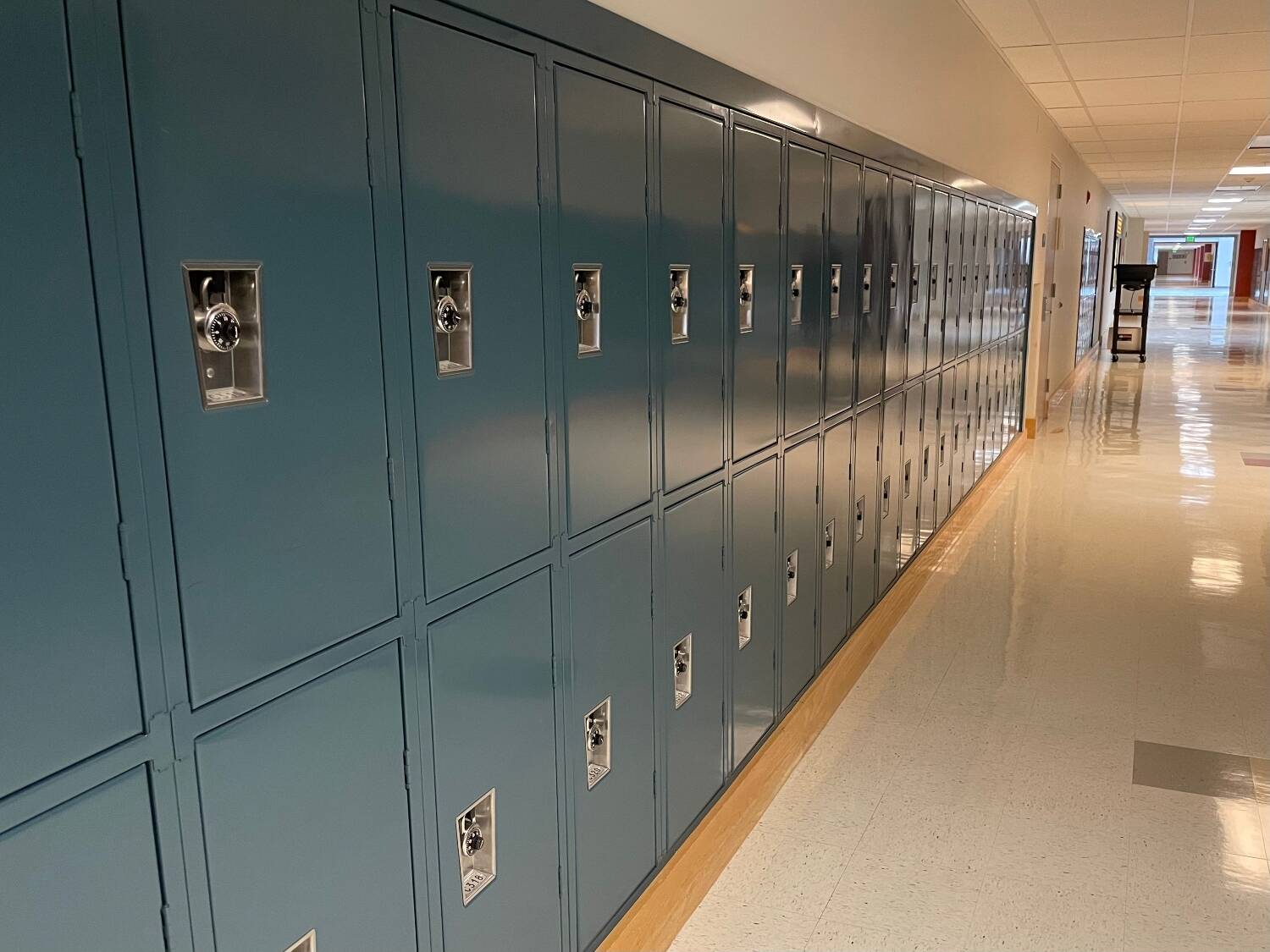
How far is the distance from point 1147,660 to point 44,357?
4.89 metres

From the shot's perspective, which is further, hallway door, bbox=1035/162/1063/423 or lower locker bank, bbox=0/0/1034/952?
hallway door, bbox=1035/162/1063/423

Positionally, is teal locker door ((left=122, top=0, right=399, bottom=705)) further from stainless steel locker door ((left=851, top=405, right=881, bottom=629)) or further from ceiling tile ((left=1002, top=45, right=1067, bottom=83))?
ceiling tile ((left=1002, top=45, right=1067, bottom=83))

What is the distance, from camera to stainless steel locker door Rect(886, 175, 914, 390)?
4855 millimetres

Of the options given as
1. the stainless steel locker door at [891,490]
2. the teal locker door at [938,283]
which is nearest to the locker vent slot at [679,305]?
the stainless steel locker door at [891,490]

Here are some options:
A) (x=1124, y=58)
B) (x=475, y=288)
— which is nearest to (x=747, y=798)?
(x=475, y=288)

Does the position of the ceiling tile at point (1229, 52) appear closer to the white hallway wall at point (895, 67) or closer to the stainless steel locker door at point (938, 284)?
the white hallway wall at point (895, 67)

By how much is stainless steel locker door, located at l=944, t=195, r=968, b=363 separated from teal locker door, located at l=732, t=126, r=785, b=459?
3.05 meters

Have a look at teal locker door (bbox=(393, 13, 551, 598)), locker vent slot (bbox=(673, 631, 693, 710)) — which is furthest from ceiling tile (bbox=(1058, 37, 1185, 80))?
teal locker door (bbox=(393, 13, 551, 598))

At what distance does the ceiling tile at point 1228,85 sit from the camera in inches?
314

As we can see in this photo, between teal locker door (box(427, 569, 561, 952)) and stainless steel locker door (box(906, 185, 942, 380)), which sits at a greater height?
stainless steel locker door (box(906, 185, 942, 380))

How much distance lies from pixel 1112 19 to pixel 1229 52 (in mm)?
1477

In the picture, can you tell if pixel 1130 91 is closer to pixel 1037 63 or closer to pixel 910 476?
pixel 1037 63

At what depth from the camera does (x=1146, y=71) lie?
7.98 m

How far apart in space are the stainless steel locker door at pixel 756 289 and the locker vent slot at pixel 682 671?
2.10 feet
